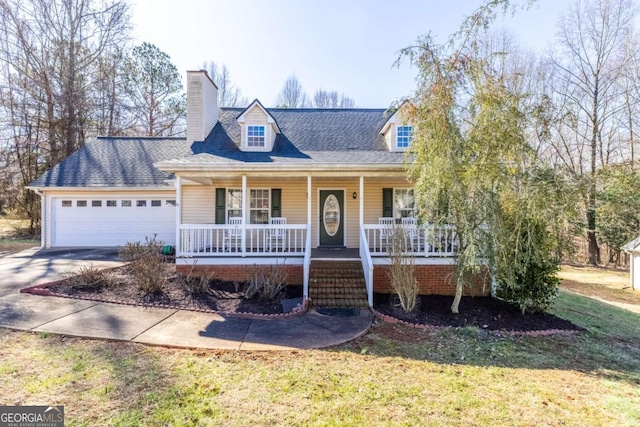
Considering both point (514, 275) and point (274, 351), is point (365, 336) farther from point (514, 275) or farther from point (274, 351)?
point (514, 275)

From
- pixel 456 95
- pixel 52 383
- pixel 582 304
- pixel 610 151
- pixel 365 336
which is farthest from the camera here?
pixel 610 151

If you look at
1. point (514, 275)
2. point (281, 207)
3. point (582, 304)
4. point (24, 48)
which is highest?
point (24, 48)

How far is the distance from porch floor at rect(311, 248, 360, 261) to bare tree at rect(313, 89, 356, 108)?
25966 millimetres

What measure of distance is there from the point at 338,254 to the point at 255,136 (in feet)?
16.3

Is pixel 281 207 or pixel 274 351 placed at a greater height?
pixel 281 207

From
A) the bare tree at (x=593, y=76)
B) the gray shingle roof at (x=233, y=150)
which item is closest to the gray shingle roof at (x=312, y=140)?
the gray shingle roof at (x=233, y=150)

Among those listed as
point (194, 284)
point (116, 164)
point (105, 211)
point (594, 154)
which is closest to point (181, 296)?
point (194, 284)

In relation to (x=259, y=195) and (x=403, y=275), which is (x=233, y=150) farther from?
(x=403, y=275)

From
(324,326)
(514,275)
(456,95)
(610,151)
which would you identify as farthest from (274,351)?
(610,151)

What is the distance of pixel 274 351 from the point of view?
14.4 feet

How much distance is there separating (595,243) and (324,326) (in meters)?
20.2

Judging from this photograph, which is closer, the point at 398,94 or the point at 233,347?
the point at 233,347

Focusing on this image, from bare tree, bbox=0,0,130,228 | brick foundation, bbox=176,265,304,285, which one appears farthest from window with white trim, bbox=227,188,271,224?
bare tree, bbox=0,0,130,228

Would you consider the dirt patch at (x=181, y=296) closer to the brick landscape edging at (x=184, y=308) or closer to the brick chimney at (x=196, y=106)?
the brick landscape edging at (x=184, y=308)
